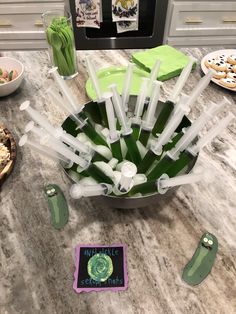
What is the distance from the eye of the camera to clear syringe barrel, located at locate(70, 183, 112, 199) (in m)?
0.53

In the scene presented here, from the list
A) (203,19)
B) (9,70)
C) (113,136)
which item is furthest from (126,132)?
(203,19)

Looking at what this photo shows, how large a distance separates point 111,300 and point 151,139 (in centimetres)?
35

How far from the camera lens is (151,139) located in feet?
2.26

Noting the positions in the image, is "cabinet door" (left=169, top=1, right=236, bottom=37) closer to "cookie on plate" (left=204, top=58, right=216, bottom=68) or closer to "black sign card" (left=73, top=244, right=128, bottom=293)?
"cookie on plate" (left=204, top=58, right=216, bottom=68)

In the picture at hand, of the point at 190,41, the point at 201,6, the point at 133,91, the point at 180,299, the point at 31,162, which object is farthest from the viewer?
the point at 190,41

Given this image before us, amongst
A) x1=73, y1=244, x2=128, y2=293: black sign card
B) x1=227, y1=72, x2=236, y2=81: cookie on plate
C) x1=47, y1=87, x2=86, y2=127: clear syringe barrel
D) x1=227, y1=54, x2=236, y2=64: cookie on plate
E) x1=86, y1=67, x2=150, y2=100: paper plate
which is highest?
x1=47, y1=87, x2=86, y2=127: clear syringe barrel

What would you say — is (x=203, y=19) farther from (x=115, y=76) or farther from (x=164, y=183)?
(x=164, y=183)

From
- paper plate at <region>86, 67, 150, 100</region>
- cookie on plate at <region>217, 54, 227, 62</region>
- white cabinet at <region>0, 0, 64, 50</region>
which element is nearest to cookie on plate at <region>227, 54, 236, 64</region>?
cookie on plate at <region>217, 54, 227, 62</region>

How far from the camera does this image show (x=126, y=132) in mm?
606

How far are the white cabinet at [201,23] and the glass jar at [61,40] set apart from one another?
1152mm

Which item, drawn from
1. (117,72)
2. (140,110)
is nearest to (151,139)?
(140,110)

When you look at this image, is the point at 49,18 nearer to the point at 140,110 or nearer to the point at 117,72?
the point at 117,72

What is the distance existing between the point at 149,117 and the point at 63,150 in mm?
215

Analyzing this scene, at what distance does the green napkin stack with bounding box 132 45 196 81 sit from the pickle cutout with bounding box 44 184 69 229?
1.78ft
